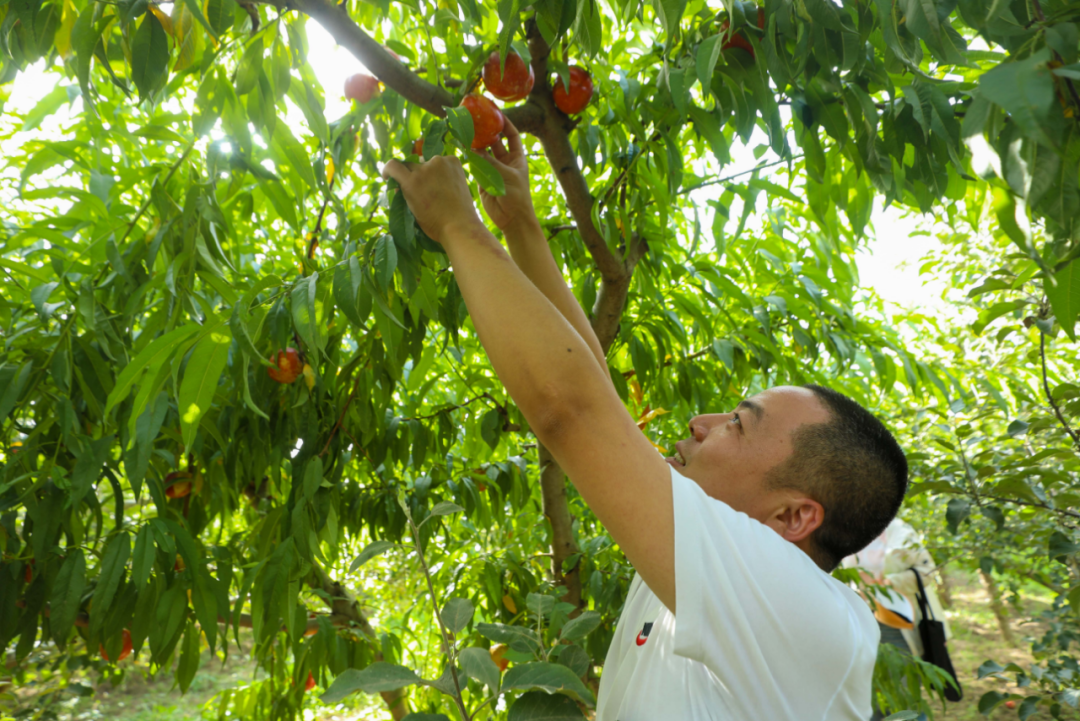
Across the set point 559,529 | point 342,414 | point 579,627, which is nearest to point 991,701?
point 559,529

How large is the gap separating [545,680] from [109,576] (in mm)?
873

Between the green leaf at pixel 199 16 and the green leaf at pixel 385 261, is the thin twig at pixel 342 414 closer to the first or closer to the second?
the green leaf at pixel 385 261

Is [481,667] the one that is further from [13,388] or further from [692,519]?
[13,388]

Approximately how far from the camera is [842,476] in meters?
1.08

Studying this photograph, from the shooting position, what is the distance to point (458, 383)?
2.25 meters

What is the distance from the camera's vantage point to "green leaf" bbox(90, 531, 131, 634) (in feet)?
3.93

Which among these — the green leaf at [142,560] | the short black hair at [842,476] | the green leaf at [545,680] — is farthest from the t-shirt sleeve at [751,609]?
the green leaf at [142,560]

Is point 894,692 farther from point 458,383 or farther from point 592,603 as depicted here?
point 458,383

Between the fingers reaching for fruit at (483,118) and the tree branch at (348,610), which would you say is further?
the tree branch at (348,610)

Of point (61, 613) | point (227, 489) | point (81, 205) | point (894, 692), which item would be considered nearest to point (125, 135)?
point (81, 205)

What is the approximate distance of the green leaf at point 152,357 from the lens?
3.06ft

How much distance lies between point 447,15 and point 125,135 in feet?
2.94

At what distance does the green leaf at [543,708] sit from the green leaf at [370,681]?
112 millimetres

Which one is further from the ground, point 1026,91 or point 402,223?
point 402,223
